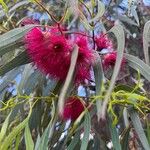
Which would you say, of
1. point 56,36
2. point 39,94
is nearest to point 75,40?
point 56,36

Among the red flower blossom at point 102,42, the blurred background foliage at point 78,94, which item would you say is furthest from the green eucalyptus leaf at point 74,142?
the red flower blossom at point 102,42

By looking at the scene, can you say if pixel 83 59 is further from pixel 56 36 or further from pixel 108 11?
pixel 108 11

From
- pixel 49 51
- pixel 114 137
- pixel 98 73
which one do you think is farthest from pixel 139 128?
pixel 49 51

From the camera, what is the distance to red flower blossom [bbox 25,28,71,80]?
109cm

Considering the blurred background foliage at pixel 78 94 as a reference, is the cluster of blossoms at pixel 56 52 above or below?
above

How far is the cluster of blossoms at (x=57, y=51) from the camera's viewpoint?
1097 millimetres

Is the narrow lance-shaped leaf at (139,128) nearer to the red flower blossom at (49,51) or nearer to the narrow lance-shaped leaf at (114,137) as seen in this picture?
the narrow lance-shaped leaf at (114,137)

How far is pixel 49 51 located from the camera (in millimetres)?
1105

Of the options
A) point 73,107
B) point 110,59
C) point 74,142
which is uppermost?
point 110,59

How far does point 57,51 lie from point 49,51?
17 mm

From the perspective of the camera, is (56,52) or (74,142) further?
(74,142)

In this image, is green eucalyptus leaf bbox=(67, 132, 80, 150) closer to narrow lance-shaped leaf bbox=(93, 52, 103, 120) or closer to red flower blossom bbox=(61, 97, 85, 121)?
red flower blossom bbox=(61, 97, 85, 121)

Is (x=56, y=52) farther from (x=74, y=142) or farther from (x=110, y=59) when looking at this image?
(x=74, y=142)

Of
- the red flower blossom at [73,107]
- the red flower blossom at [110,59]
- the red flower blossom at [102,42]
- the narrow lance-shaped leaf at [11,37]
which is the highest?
the narrow lance-shaped leaf at [11,37]
